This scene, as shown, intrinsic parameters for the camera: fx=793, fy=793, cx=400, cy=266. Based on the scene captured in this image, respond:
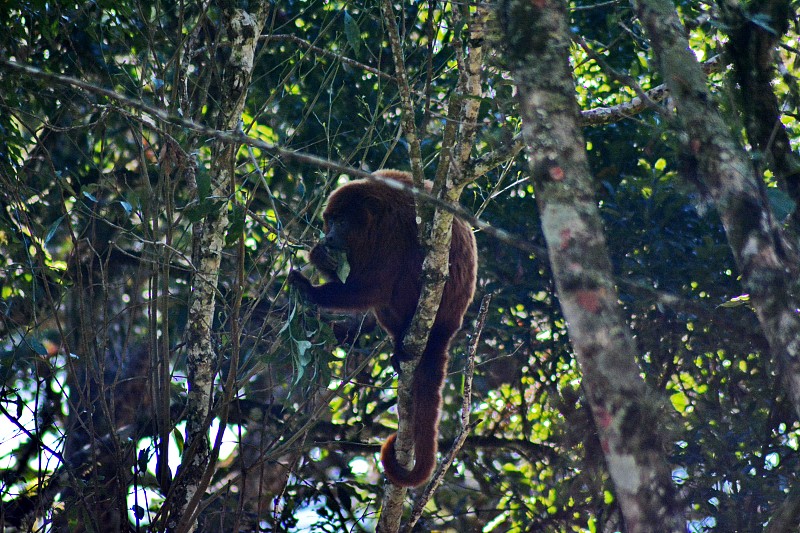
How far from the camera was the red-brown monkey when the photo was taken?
14.5 feet

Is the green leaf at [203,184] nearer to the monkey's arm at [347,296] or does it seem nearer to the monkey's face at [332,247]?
the monkey's face at [332,247]

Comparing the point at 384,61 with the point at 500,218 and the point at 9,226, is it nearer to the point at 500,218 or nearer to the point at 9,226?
the point at 500,218

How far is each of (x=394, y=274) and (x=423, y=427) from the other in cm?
96

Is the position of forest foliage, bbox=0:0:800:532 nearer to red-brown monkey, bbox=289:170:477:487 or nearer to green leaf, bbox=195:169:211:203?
red-brown monkey, bbox=289:170:477:487

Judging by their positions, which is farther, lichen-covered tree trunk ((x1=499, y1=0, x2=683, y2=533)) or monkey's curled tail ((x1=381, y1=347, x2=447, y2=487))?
monkey's curled tail ((x1=381, y1=347, x2=447, y2=487))

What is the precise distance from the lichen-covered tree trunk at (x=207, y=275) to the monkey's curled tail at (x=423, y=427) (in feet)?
3.11

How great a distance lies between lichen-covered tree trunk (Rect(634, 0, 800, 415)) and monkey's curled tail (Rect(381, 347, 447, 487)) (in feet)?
7.20

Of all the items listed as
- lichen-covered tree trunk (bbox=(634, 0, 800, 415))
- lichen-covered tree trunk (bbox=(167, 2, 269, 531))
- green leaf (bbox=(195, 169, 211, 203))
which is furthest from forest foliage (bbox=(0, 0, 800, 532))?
lichen-covered tree trunk (bbox=(634, 0, 800, 415))

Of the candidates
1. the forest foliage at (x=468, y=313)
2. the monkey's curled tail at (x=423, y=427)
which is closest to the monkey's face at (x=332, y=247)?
the forest foliage at (x=468, y=313)

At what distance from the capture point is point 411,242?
486 cm

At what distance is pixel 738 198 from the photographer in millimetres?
2227

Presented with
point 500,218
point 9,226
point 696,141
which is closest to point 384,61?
point 500,218

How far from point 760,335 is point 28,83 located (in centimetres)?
438

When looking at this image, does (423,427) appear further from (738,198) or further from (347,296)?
(738,198)
